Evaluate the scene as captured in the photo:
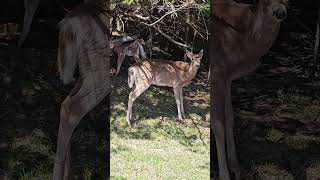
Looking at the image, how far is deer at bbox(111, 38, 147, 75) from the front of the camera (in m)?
2.94

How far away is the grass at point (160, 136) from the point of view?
291 cm

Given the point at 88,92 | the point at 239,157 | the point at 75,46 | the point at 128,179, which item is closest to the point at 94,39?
the point at 75,46

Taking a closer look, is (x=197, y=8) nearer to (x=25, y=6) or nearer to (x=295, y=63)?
(x=295, y=63)

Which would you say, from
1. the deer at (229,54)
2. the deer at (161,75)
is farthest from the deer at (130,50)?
the deer at (229,54)

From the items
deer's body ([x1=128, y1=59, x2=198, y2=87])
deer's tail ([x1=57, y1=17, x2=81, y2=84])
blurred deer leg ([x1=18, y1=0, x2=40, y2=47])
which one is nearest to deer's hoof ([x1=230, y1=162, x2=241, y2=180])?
deer's body ([x1=128, y1=59, x2=198, y2=87])

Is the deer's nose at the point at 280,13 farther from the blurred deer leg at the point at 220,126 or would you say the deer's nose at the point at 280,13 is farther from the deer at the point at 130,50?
the deer at the point at 130,50

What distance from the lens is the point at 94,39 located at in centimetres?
293

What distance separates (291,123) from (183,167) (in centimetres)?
66

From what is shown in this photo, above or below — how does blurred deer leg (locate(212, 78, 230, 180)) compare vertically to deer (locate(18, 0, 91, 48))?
below

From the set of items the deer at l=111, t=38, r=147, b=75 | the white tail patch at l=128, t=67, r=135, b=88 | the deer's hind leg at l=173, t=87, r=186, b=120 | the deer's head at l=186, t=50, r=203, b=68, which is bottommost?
the deer's hind leg at l=173, t=87, r=186, b=120

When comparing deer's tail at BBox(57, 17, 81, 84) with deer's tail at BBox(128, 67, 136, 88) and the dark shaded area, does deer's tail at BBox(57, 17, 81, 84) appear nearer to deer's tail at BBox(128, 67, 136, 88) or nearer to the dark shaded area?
deer's tail at BBox(128, 67, 136, 88)

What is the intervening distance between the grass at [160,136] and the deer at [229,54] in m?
0.09

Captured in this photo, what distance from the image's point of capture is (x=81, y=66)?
2.94m

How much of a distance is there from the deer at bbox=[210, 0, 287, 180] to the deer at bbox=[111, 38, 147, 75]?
416 mm
